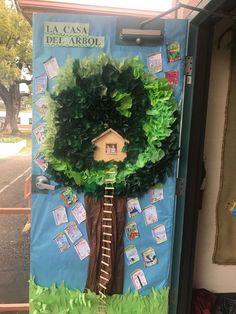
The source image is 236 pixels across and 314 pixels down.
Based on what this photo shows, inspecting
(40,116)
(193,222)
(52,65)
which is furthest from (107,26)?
(193,222)

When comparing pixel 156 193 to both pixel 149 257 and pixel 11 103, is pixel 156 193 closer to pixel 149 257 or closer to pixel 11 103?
pixel 149 257

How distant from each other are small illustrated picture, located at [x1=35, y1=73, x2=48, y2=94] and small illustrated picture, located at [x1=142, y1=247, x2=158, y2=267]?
48.6 inches

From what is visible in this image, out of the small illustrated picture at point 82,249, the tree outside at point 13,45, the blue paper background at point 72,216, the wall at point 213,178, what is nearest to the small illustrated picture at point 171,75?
the blue paper background at point 72,216

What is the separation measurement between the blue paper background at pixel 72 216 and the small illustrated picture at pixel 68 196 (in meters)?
0.03

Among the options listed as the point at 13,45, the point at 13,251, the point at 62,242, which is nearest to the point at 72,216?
the point at 62,242

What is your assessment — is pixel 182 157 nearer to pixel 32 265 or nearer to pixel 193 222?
pixel 193 222

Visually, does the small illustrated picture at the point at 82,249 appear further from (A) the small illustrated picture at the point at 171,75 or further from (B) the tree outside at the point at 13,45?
(B) the tree outside at the point at 13,45

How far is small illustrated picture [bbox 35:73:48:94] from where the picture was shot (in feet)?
6.70

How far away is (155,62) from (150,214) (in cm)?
97

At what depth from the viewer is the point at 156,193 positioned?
2.21 metres

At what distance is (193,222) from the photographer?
231 centimetres

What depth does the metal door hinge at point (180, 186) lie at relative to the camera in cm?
221

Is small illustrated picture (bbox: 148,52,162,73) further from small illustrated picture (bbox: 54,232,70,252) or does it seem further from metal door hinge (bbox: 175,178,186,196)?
small illustrated picture (bbox: 54,232,70,252)

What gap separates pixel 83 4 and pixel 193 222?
182cm
